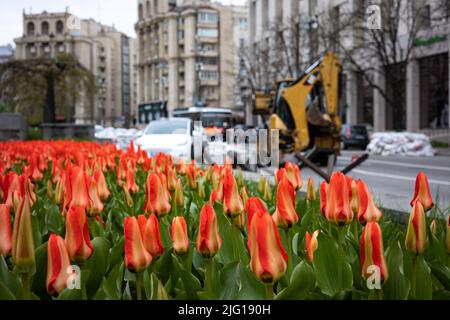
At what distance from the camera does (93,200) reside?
7.75 ft

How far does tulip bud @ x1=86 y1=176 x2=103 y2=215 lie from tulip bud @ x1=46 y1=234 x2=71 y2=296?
0.94 m

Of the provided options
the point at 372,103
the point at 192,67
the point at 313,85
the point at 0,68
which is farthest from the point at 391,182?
the point at 192,67

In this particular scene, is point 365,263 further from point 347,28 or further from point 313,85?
point 347,28

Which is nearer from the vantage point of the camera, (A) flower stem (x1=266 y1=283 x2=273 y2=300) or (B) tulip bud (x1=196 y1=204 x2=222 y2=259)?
(A) flower stem (x1=266 y1=283 x2=273 y2=300)

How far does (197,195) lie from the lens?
3316 millimetres

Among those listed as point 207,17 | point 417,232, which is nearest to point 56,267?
point 417,232

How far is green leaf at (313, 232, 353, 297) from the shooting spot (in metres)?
1.71

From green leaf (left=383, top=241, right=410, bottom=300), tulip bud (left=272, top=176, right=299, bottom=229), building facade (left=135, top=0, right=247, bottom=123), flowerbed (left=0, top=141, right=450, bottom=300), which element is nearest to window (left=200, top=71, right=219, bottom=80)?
building facade (left=135, top=0, right=247, bottom=123)

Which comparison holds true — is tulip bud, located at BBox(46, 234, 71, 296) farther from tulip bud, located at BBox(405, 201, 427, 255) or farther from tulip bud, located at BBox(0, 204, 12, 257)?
tulip bud, located at BBox(405, 201, 427, 255)

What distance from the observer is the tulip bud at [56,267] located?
1355 millimetres

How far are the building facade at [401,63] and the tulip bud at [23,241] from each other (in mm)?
27639

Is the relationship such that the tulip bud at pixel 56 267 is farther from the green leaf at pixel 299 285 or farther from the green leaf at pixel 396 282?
the green leaf at pixel 396 282

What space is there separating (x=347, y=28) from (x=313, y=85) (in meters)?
19.6

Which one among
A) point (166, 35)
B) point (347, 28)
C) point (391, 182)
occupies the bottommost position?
point (391, 182)
